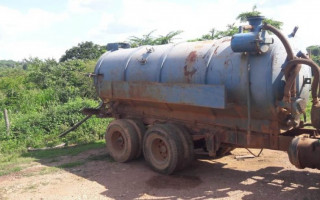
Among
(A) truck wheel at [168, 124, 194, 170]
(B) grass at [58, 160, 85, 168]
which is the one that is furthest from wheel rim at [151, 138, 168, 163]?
(B) grass at [58, 160, 85, 168]

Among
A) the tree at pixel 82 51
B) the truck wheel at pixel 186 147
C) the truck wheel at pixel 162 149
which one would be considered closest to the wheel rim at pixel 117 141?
the truck wheel at pixel 162 149

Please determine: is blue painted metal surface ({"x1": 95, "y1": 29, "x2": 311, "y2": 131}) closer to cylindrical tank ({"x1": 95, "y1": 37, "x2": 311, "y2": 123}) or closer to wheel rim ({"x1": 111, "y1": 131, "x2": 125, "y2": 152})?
cylindrical tank ({"x1": 95, "y1": 37, "x2": 311, "y2": 123})

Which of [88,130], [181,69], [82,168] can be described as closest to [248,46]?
[181,69]

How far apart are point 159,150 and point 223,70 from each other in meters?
2.28

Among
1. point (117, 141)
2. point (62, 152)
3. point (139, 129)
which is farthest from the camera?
point (62, 152)

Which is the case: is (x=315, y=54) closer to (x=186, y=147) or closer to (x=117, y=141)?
(x=117, y=141)

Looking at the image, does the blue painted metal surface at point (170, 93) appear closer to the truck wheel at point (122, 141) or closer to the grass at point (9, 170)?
the truck wheel at point (122, 141)

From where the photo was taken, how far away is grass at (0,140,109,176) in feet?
27.5

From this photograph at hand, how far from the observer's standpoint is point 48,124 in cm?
1270

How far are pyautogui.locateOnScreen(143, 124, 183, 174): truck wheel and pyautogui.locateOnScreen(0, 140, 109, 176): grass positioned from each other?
1823 mm

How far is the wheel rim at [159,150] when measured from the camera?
7424mm

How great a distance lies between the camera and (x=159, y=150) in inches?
299

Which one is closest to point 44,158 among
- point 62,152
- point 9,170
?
point 62,152

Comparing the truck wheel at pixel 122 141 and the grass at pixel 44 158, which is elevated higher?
the truck wheel at pixel 122 141
